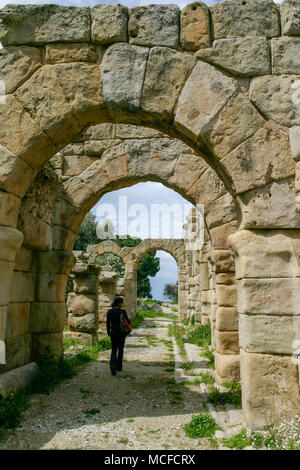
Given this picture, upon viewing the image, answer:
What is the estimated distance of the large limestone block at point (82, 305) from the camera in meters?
9.27

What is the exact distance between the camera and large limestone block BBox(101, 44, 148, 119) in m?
3.50

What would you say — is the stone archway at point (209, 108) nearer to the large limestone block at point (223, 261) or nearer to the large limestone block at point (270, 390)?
the large limestone block at point (270, 390)

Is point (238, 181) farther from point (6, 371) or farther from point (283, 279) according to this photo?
point (6, 371)

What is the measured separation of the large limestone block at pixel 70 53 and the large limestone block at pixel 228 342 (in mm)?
4492

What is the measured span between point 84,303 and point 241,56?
7.20m

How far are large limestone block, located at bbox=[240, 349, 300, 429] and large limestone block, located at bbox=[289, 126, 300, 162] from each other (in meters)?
1.69

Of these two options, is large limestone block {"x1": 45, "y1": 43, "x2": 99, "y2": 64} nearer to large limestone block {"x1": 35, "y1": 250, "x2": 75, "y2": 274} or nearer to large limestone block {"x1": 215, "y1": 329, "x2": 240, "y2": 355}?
large limestone block {"x1": 35, "y1": 250, "x2": 75, "y2": 274}

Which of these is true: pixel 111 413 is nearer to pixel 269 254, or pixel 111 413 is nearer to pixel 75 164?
pixel 269 254

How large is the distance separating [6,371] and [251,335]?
10.9 ft

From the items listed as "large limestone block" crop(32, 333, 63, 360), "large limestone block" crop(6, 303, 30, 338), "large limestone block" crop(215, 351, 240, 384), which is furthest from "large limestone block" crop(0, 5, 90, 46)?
Answer: "large limestone block" crop(215, 351, 240, 384)

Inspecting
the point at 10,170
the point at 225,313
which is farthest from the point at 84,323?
the point at 10,170

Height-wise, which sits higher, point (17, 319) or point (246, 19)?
point (246, 19)

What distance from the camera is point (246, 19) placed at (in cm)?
345

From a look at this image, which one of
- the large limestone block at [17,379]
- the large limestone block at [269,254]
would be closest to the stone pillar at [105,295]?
the large limestone block at [17,379]
